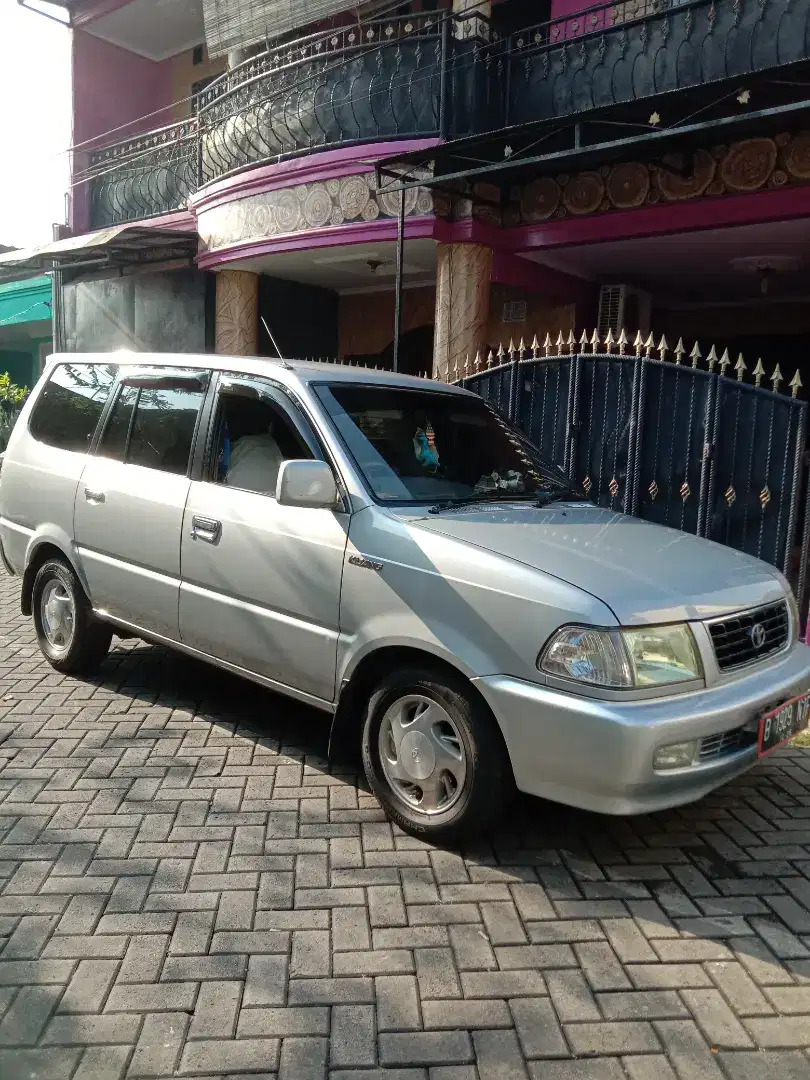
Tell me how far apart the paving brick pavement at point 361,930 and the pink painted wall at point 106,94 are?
13.9 meters

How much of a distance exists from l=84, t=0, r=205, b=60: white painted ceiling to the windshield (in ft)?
43.2

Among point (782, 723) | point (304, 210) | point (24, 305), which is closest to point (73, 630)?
point (782, 723)

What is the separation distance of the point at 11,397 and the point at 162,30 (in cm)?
723

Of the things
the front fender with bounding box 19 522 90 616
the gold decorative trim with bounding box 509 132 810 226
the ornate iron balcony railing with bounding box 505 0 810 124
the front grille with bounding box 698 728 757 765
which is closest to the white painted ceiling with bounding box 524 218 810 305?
the gold decorative trim with bounding box 509 132 810 226

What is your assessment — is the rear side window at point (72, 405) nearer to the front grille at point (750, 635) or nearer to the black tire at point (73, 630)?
the black tire at point (73, 630)

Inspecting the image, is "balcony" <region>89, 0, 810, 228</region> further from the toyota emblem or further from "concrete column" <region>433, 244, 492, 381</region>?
the toyota emblem

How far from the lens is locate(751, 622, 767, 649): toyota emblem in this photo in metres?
3.43

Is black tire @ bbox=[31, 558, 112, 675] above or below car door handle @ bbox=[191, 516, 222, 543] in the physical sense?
below

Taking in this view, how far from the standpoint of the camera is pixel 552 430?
7.46 m

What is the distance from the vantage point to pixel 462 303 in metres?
9.77

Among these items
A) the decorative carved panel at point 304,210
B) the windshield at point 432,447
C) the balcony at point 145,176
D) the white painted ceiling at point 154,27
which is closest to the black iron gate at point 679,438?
the windshield at point 432,447

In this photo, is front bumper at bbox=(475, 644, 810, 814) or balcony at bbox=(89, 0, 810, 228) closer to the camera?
front bumper at bbox=(475, 644, 810, 814)

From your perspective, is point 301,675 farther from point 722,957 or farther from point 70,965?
point 722,957

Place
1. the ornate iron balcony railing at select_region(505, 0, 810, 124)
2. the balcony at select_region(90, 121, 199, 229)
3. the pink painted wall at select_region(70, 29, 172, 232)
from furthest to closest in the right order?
1. the pink painted wall at select_region(70, 29, 172, 232)
2. the balcony at select_region(90, 121, 199, 229)
3. the ornate iron balcony railing at select_region(505, 0, 810, 124)
